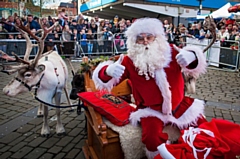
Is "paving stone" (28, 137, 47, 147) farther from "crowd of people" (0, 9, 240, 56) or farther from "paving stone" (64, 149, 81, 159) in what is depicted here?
"crowd of people" (0, 9, 240, 56)

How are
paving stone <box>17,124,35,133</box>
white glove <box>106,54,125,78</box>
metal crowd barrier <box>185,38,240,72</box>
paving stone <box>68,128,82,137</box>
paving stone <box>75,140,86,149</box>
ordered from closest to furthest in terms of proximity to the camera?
white glove <box>106,54,125,78</box> < paving stone <box>75,140,86,149</box> < paving stone <box>68,128,82,137</box> < paving stone <box>17,124,35,133</box> < metal crowd barrier <box>185,38,240,72</box>

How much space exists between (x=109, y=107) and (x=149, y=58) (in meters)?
0.85

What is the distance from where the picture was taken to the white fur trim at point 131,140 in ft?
8.55

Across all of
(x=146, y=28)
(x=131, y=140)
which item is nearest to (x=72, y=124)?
(x=131, y=140)

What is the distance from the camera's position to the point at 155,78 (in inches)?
109

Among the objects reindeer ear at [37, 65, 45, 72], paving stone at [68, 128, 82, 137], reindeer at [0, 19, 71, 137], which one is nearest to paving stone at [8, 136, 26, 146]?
reindeer at [0, 19, 71, 137]

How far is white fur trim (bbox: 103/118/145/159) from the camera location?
8.55 feet

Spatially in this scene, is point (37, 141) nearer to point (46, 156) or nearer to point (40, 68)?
point (46, 156)

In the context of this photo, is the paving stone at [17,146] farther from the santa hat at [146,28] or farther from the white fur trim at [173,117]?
the santa hat at [146,28]

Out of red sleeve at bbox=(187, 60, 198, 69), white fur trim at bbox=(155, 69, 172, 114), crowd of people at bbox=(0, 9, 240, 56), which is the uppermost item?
crowd of people at bbox=(0, 9, 240, 56)

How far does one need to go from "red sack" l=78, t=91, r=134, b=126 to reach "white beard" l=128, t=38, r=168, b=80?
1.96 ft

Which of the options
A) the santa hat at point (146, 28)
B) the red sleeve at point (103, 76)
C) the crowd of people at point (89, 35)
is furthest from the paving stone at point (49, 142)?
the crowd of people at point (89, 35)

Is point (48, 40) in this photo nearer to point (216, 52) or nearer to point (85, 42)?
point (85, 42)

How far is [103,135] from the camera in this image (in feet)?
8.34
